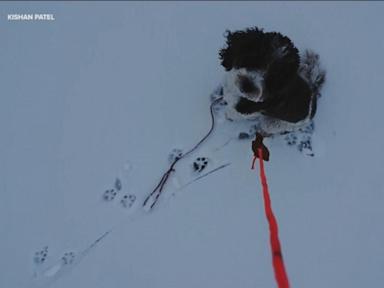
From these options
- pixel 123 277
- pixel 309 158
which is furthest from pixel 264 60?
pixel 123 277

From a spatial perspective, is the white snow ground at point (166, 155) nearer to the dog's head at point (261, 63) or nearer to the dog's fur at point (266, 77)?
the dog's fur at point (266, 77)

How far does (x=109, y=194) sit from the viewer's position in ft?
7.26

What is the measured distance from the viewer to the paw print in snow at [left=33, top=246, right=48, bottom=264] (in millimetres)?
2139

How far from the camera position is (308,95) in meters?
1.80

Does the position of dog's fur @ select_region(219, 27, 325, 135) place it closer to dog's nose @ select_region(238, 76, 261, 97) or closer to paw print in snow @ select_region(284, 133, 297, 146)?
dog's nose @ select_region(238, 76, 261, 97)

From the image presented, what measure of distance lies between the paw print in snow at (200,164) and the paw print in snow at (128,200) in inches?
13.2

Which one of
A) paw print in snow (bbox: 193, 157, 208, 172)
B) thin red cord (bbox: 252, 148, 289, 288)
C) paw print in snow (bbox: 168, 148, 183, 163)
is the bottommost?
thin red cord (bbox: 252, 148, 289, 288)

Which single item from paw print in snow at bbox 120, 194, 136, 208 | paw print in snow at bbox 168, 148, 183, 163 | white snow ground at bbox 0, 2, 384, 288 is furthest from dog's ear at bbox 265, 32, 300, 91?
paw print in snow at bbox 120, 194, 136, 208

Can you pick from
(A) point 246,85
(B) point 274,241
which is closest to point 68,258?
(B) point 274,241

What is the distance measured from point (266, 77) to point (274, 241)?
615mm

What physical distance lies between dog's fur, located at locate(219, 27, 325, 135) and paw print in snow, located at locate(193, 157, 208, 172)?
415 millimetres

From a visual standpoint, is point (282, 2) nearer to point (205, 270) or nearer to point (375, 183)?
point (375, 183)

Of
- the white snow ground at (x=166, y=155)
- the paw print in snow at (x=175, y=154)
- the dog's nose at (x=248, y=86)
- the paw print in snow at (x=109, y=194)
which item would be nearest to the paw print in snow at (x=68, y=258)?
the white snow ground at (x=166, y=155)

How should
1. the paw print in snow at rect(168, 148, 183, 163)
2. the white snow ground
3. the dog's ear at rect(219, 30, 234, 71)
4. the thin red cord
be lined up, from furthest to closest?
the paw print in snow at rect(168, 148, 183, 163), the white snow ground, the dog's ear at rect(219, 30, 234, 71), the thin red cord
